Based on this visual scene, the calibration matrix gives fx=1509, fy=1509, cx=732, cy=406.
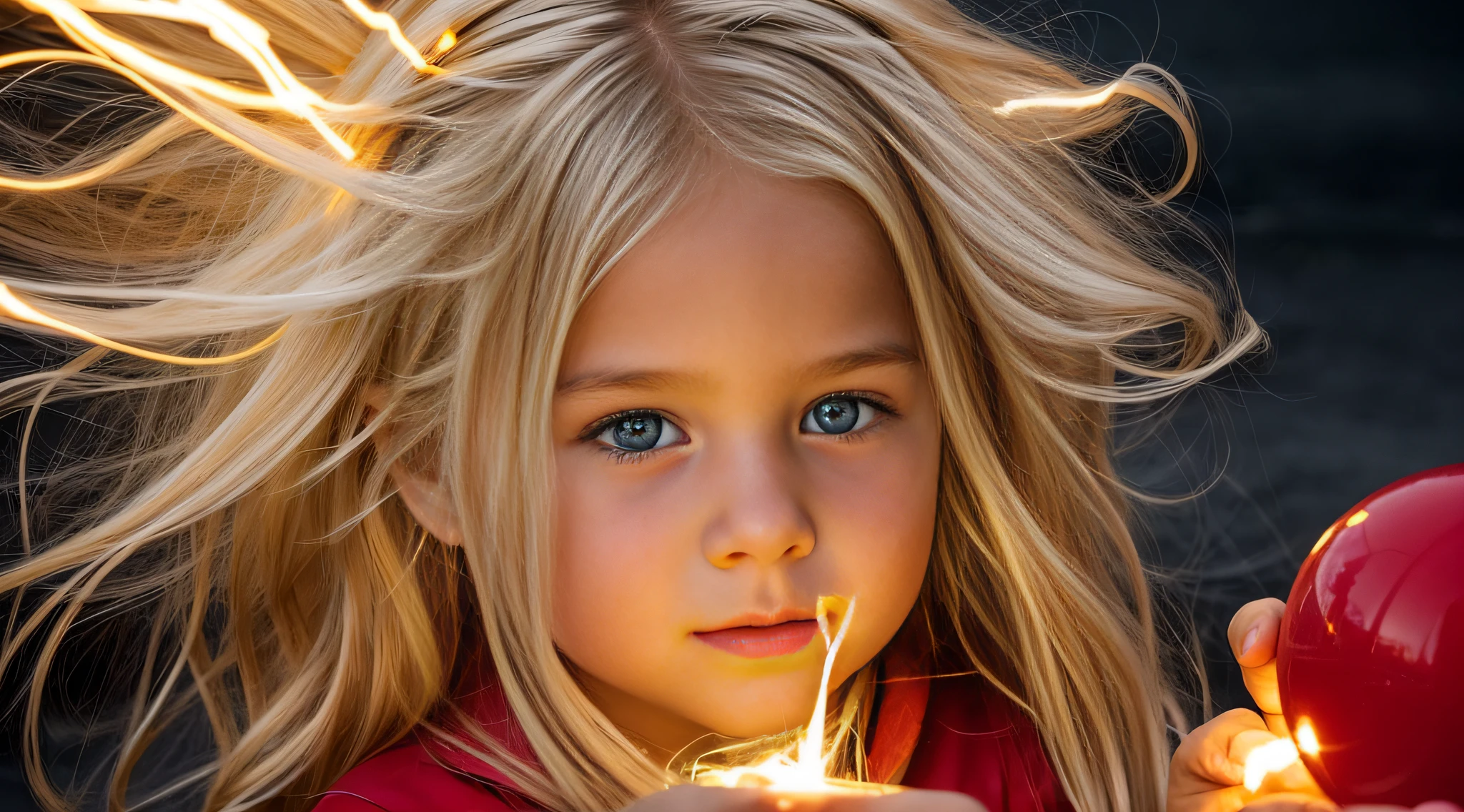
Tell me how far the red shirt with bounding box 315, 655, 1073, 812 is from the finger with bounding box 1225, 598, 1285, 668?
273 mm

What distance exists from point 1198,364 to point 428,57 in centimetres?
65

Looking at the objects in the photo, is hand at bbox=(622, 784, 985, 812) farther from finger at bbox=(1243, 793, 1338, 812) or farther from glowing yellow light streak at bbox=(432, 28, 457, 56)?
glowing yellow light streak at bbox=(432, 28, 457, 56)

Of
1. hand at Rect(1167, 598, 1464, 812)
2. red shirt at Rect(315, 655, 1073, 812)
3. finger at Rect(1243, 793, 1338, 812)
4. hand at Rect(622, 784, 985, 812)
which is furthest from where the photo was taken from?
red shirt at Rect(315, 655, 1073, 812)

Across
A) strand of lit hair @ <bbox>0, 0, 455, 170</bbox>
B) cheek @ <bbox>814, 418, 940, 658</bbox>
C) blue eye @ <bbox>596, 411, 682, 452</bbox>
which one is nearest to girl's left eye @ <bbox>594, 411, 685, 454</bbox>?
blue eye @ <bbox>596, 411, 682, 452</bbox>

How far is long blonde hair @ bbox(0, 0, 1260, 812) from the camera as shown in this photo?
98 centimetres

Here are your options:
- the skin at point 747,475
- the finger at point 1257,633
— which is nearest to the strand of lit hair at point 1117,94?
the skin at point 747,475

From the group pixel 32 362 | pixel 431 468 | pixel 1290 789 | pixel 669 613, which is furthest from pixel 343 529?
pixel 1290 789

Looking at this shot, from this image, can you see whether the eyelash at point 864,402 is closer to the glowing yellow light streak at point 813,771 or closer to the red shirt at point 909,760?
the glowing yellow light streak at point 813,771

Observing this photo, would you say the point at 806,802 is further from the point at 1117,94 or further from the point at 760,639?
the point at 1117,94

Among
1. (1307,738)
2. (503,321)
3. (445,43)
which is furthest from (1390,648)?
(445,43)

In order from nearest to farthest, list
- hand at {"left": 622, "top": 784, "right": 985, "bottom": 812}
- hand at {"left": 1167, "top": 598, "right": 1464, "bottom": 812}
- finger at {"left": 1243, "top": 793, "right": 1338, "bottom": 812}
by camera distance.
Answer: hand at {"left": 622, "top": 784, "right": 985, "bottom": 812}, finger at {"left": 1243, "top": 793, "right": 1338, "bottom": 812}, hand at {"left": 1167, "top": 598, "right": 1464, "bottom": 812}

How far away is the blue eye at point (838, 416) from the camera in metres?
1.00

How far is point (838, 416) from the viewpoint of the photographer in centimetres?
101

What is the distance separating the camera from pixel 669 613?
3.15ft
